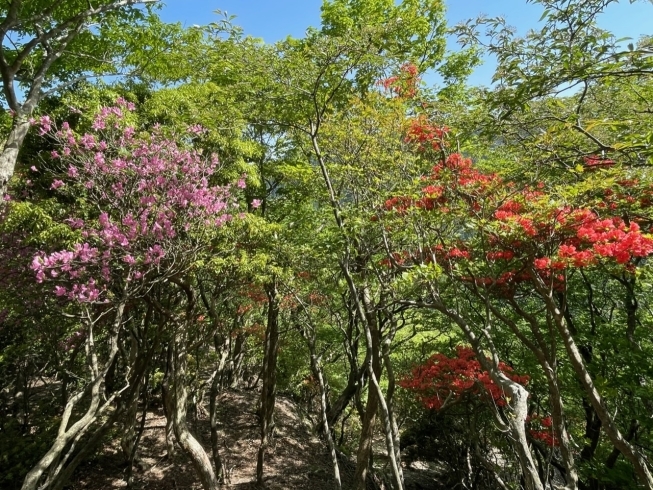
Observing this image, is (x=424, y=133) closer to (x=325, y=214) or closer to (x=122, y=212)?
(x=325, y=214)

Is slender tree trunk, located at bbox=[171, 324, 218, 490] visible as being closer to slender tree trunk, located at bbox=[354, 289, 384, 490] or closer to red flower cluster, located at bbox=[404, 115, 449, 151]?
slender tree trunk, located at bbox=[354, 289, 384, 490]

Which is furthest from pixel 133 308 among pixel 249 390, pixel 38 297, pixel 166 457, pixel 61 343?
pixel 249 390

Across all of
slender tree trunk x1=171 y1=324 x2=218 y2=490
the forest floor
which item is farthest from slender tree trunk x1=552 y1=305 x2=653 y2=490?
the forest floor

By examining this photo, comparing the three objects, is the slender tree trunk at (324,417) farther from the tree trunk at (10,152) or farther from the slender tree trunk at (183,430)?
the tree trunk at (10,152)

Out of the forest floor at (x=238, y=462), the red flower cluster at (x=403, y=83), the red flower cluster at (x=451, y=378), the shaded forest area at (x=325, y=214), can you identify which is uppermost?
the red flower cluster at (x=403, y=83)

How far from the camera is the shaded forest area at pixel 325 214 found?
4.95 meters

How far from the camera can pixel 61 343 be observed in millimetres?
9625

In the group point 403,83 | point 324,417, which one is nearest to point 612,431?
point 324,417

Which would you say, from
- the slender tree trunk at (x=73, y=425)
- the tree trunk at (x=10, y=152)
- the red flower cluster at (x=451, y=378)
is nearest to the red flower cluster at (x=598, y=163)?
the red flower cluster at (x=451, y=378)

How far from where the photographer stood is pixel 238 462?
1071cm

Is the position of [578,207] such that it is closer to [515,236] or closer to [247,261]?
[515,236]

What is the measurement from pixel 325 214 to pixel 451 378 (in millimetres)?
4517

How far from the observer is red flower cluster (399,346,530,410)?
757 cm

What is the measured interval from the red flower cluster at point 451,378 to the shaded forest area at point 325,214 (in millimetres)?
53
